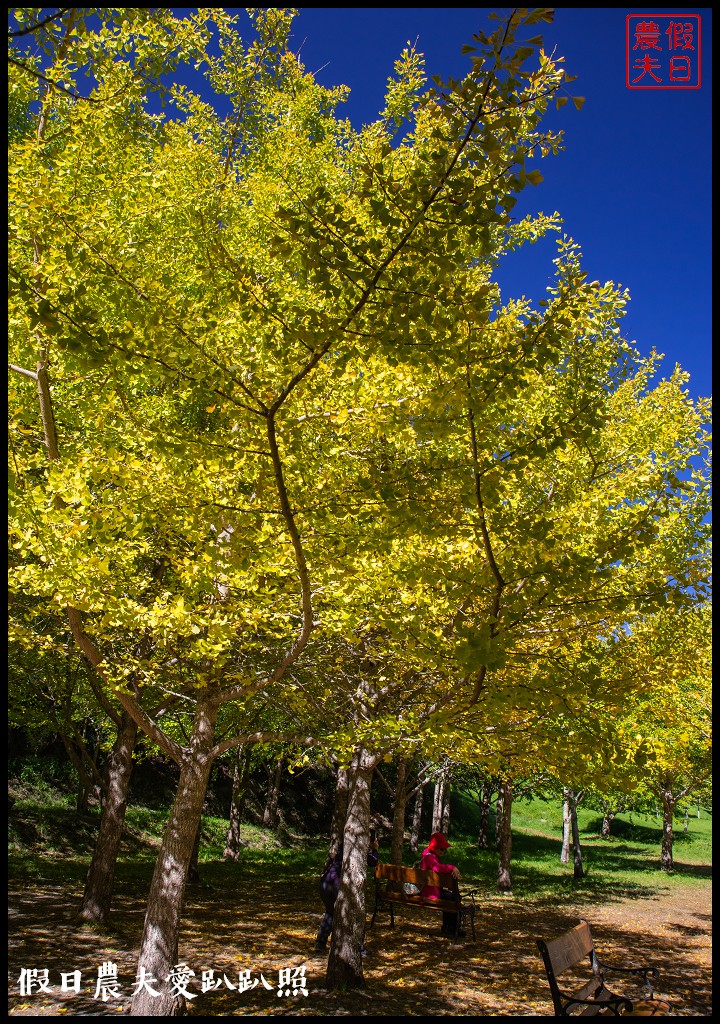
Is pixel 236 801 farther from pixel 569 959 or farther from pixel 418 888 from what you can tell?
pixel 569 959

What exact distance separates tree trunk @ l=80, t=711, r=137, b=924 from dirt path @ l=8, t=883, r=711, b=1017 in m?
0.32

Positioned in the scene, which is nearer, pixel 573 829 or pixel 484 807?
pixel 573 829

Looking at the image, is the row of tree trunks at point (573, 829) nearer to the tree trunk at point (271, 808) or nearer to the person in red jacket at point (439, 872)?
the person in red jacket at point (439, 872)

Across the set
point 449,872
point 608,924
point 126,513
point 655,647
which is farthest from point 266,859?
point 126,513

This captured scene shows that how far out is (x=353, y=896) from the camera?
736 centimetres

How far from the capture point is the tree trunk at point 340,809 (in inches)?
410

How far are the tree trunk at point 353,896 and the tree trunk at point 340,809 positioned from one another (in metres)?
2.57

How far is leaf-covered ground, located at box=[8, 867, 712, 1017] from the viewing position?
6559 mm

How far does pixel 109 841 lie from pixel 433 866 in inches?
193

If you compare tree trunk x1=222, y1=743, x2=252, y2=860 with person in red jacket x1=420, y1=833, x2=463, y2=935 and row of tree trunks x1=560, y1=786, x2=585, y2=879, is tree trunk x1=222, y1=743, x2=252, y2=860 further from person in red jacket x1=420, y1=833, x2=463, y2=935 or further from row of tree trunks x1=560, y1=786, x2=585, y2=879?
row of tree trunks x1=560, y1=786, x2=585, y2=879

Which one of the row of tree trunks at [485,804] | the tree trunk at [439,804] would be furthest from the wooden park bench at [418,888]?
the row of tree trunks at [485,804]

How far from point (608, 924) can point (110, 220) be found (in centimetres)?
1484

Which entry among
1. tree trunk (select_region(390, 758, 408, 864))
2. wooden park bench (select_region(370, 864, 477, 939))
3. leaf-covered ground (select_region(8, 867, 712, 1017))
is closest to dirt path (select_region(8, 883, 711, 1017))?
leaf-covered ground (select_region(8, 867, 712, 1017))

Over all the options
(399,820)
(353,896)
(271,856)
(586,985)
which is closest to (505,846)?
(399,820)
